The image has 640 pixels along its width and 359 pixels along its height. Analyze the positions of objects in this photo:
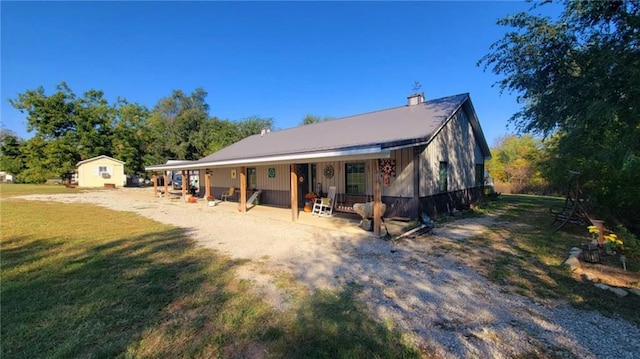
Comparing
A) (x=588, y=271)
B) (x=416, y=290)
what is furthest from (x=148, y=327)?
(x=588, y=271)

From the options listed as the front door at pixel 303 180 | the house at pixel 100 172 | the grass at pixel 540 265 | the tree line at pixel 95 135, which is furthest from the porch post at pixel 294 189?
the house at pixel 100 172

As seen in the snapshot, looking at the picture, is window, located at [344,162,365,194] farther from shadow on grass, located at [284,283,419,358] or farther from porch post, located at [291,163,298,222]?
shadow on grass, located at [284,283,419,358]

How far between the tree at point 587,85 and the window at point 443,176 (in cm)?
253

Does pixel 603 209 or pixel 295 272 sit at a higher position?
pixel 603 209

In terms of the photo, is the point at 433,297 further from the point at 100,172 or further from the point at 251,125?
the point at 251,125

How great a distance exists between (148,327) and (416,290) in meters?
3.29

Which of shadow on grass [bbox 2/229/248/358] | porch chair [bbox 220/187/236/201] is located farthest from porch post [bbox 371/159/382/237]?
porch chair [bbox 220/187/236/201]

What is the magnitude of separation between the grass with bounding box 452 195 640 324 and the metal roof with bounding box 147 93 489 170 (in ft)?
10.0

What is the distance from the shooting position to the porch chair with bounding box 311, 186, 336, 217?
10555 mm

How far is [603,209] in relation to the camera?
7.98 m

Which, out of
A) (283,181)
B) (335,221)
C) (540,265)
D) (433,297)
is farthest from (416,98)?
(433,297)

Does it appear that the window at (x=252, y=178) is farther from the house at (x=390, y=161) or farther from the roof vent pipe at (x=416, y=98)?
the roof vent pipe at (x=416, y=98)

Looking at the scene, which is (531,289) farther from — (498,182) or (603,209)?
(498,182)

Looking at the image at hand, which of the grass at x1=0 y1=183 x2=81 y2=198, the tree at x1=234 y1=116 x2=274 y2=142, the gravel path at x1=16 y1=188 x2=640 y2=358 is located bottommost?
the gravel path at x1=16 y1=188 x2=640 y2=358
